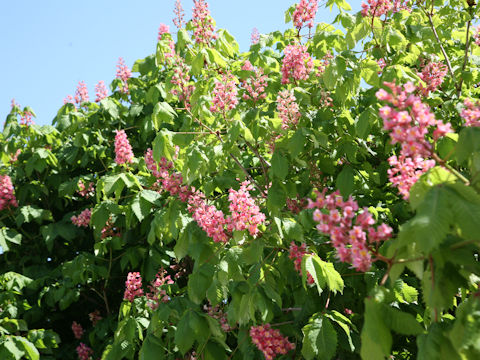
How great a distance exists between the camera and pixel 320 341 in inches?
96.0

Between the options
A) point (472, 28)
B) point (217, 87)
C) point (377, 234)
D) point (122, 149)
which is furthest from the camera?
point (122, 149)

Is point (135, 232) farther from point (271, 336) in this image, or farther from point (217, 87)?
point (271, 336)

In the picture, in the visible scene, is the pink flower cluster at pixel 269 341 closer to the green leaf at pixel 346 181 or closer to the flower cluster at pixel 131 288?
the green leaf at pixel 346 181

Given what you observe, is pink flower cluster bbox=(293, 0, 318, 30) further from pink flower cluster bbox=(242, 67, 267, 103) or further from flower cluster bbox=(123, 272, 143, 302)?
flower cluster bbox=(123, 272, 143, 302)

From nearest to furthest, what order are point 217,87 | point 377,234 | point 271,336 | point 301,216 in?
1. point 377,234
2. point 301,216
3. point 271,336
4. point 217,87

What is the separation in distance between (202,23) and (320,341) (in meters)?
2.43

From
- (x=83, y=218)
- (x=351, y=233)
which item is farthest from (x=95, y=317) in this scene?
(x=351, y=233)

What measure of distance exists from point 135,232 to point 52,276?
40.8 inches

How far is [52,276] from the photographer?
517cm

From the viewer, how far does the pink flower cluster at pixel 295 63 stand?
3.40 m

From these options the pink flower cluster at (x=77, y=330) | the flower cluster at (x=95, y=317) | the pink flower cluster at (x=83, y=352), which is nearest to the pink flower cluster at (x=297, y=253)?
the pink flower cluster at (x=83, y=352)

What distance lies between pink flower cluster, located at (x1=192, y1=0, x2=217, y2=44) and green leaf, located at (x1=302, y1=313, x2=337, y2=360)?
2.24 meters

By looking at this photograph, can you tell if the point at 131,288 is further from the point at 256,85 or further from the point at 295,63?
the point at 295,63

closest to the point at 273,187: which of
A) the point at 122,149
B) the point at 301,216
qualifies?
the point at 301,216
